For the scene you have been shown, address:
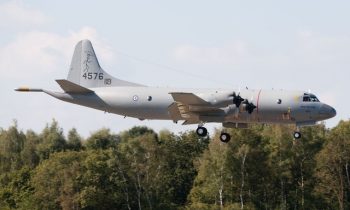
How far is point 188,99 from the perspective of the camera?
6438cm

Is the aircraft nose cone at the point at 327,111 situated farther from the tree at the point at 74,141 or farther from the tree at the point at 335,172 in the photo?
the tree at the point at 74,141

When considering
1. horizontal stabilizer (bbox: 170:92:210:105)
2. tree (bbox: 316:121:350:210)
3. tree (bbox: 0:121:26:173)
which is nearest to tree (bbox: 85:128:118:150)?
tree (bbox: 0:121:26:173)

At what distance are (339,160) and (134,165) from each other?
20.4m

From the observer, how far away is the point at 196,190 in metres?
99.4

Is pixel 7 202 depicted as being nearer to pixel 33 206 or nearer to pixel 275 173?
pixel 33 206

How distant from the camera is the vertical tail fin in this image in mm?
70662

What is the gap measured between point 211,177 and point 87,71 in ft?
92.7

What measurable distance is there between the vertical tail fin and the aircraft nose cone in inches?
537

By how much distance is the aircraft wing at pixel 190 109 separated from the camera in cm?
6419

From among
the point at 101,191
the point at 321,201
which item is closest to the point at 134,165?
the point at 101,191

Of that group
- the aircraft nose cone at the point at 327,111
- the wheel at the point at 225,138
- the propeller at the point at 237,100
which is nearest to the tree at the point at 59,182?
the wheel at the point at 225,138

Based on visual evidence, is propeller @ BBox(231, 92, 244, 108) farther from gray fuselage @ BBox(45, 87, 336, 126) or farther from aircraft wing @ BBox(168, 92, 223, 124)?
aircraft wing @ BBox(168, 92, 223, 124)

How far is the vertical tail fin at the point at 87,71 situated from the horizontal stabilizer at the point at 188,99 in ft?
21.2

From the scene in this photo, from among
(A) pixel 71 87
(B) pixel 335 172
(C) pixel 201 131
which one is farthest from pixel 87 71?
(B) pixel 335 172
